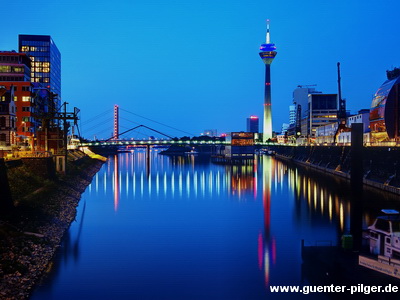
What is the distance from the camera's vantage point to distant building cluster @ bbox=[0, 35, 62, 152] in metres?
33.3

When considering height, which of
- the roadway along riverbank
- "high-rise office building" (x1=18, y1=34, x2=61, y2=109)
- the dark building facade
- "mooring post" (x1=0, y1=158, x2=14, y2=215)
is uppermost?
"high-rise office building" (x1=18, y1=34, x2=61, y2=109)

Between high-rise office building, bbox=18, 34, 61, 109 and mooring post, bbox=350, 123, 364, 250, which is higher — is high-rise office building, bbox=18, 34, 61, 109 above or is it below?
above

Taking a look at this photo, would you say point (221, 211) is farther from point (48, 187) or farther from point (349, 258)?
point (349, 258)

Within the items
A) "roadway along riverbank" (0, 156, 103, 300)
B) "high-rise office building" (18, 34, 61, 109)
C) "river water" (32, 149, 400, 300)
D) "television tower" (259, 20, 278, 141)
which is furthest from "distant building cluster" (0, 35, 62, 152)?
"television tower" (259, 20, 278, 141)

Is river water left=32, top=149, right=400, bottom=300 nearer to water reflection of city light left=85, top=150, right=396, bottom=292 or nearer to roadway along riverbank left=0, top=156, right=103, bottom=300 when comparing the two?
water reflection of city light left=85, top=150, right=396, bottom=292

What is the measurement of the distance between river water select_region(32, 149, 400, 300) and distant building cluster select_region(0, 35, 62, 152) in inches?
269

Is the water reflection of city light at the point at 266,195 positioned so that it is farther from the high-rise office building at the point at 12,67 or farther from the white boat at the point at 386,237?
the high-rise office building at the point at 12,67

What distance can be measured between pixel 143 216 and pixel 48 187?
573 centimetres

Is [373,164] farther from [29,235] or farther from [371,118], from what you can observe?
[29,235]

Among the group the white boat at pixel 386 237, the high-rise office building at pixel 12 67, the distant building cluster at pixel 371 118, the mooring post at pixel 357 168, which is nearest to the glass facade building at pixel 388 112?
the distant building cluster at pixel 371 118

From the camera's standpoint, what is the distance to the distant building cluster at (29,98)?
33312mm

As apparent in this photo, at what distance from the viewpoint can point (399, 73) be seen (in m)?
55.9

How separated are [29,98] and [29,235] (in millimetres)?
34937

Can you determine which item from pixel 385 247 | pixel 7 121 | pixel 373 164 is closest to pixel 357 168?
pixel 385 247
